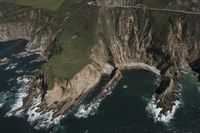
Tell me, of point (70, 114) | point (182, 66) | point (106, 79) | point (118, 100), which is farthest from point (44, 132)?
point (182, 66)

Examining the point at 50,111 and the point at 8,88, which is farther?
the point at 8,88

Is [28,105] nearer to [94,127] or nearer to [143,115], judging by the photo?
[94,127]

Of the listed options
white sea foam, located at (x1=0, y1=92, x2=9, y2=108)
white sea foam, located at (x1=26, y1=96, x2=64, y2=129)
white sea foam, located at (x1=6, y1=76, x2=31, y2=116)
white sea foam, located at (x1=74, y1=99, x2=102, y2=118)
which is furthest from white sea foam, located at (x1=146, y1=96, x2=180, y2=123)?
white sea foam, located at (x1=0, y1=92, x2=9, y2=108)

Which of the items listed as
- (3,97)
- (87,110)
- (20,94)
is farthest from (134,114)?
(3,97)

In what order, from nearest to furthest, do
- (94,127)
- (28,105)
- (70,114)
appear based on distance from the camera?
(94,127) → (70,114) → (28,105)

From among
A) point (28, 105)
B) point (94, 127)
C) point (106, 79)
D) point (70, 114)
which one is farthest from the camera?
point (106, 79)

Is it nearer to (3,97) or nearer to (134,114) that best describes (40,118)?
(3,97)
